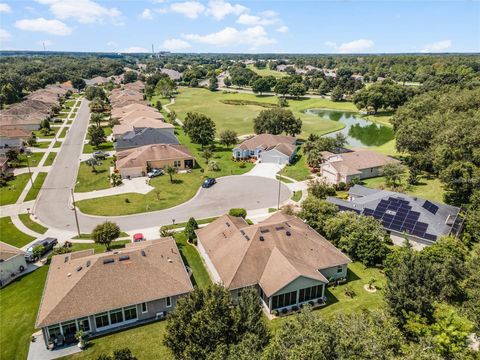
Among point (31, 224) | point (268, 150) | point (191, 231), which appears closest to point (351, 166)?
point (268, 150)

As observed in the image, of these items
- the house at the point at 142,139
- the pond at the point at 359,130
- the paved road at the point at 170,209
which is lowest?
the paved road at the point at 170,209

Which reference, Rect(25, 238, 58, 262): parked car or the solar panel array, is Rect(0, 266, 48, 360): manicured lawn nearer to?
Rect(25, 238, 58, 262): parked car

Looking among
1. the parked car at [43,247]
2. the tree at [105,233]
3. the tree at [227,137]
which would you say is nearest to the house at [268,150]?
the tree at [227,137]

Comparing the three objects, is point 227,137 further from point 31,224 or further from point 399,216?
point 399,216

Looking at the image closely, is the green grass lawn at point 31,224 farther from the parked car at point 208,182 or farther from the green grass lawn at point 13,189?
the parked car at point 208,182

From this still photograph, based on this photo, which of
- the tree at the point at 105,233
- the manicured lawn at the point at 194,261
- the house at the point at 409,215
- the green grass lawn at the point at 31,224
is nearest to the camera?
the manicured lawn at the point at 194,261

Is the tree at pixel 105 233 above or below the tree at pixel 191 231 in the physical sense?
above

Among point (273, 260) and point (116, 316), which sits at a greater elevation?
point (273, 260)
